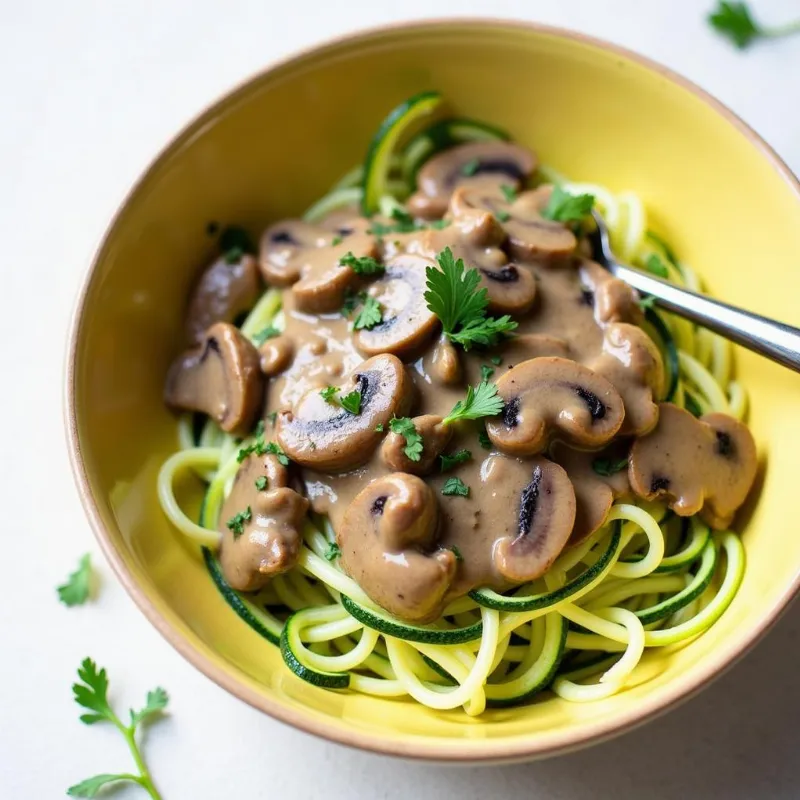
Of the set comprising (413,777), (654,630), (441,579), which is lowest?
(413,777)

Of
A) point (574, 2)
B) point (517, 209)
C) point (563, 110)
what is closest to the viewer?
point (517, 209)

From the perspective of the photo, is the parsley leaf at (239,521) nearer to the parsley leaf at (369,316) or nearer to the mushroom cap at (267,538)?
the mushroom cap at (267,538)

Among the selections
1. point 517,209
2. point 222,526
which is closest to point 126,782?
point 222,526

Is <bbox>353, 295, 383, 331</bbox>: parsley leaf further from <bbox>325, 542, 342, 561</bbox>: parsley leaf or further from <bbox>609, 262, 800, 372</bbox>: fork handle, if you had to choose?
<bbox>609, 262, 800, 372</bbox>: fork handle

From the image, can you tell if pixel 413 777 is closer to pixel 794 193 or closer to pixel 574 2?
pixel 794 193

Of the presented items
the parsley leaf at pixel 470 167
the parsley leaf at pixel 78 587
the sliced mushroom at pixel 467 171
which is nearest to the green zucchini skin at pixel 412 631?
the parsley leaf at pixel 78 587
